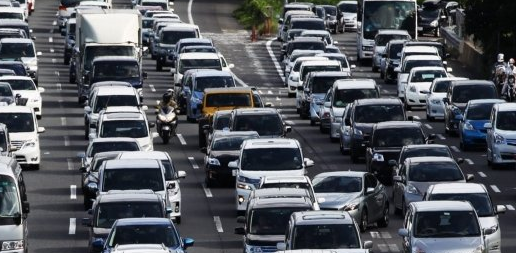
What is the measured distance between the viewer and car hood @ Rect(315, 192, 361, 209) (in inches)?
1769

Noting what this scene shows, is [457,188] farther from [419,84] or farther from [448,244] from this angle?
[419,84]

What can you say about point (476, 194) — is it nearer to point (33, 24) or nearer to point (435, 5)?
point (435, 5)

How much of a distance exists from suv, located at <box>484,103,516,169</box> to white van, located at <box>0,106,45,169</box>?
41.5 feet

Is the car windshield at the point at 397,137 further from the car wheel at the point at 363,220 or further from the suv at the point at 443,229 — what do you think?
the suv at the point at 443,229

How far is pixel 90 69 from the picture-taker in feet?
236

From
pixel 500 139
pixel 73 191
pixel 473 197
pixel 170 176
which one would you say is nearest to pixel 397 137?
pixel 500 139

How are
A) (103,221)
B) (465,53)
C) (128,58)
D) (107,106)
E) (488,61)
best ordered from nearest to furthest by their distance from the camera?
(103,221), (107,106), (128,58), (488,61), (465,53)

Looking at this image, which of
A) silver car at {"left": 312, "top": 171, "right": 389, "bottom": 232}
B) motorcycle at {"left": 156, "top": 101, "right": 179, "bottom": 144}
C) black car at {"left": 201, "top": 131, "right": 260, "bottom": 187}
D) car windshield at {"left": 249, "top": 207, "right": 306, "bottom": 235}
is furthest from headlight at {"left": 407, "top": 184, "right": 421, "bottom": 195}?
motorcycle at {"left": 156, "top": 101, "right": 179, "bottom": 144}

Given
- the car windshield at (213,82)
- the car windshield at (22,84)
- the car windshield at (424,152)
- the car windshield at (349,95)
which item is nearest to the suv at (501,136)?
the car windshield at (424,152)

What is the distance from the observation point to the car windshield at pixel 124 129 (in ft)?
188

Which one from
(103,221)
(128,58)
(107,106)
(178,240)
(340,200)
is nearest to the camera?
(178,240)

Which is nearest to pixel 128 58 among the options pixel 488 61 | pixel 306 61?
pixel 306 61

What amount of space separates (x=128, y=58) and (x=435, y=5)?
→ 35486 mm

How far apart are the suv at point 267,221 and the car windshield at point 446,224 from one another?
2616mm
